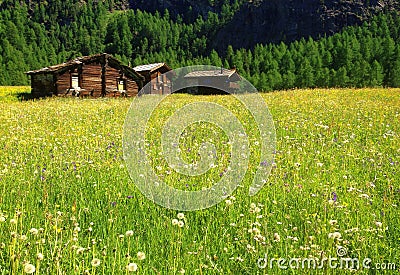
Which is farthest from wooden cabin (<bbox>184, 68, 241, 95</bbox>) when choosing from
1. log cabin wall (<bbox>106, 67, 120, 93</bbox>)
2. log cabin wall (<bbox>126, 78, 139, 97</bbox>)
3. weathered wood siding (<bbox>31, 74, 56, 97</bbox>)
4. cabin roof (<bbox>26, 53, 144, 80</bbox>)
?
weathered wood siding (<bbox>31, 74, 56, 97</bbox>)

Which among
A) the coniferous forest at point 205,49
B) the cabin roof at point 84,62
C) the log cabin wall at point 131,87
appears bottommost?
the log cabin wall at point 131,87

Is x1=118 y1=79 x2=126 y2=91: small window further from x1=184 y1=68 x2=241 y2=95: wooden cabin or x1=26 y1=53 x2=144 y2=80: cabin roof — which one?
x1=184 y1=68 x2=241 y2=95: wooden cabin

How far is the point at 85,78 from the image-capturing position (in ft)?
129

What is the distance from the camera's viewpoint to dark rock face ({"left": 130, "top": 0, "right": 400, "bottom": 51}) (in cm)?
13000

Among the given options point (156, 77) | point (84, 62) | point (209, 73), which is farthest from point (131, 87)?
point (209, 73)

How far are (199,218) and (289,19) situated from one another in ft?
497

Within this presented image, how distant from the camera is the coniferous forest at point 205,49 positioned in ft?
221

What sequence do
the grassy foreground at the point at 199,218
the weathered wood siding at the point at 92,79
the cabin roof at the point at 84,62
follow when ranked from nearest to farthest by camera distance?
the grassy foreground at the point at 199,218
the cabin roof at the point at 84,62
the weathered wood siding at the point at 92,79

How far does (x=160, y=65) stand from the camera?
56.6 m

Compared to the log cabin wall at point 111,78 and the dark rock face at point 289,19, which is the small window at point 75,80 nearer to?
the log cabin wall at point 111,78

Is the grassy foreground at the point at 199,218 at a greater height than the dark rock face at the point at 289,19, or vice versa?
the dark rock face at the point at 289,19

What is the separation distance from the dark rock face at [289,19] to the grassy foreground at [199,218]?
453 ft

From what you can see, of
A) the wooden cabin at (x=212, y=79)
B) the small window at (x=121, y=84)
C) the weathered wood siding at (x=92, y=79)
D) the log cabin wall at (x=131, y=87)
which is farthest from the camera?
the wooden cabin at (x=212, y=79)

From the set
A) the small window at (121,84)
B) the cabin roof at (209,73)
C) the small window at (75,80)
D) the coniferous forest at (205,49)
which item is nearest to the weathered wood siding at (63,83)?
the small window at (75,80)
